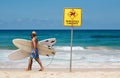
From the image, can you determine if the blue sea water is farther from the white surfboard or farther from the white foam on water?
the white surfboard

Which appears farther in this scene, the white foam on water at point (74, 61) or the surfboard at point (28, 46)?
the white foam on water at point (74, 61)

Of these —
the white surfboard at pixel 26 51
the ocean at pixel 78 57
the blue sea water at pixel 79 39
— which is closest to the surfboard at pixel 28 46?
the white surfboard at pixel 26 51

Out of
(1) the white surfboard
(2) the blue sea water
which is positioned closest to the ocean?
(2) the blue sea water

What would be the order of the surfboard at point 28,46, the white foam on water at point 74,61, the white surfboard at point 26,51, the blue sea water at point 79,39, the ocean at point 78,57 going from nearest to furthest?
the surfboard at point 28,46 < the white surfboard at point 26,51 < the white foam on water at point 74,61 < the ocean at point 78,57 < the blue sea water at point 79,39

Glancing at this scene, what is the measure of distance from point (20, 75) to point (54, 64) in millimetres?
5608
